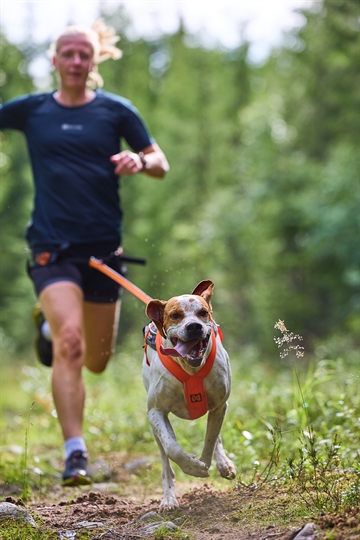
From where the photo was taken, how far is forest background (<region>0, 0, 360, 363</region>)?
15.1 metres

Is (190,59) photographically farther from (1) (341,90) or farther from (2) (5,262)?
(1) (341,90)

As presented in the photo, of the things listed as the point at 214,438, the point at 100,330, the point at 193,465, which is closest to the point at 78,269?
the point at 100,330

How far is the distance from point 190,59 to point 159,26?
4.58m

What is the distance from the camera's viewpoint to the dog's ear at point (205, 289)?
343cm

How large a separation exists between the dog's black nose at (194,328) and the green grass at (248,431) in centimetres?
59

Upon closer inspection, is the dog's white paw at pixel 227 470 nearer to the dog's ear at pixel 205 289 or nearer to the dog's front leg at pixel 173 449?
the dog's front leg at pixel 173 449

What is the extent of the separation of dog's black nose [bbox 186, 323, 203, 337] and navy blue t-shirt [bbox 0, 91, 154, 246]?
2268 millimetres

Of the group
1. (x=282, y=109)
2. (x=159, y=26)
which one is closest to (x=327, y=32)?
(x=282, y=109)

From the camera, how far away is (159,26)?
32.8 meters

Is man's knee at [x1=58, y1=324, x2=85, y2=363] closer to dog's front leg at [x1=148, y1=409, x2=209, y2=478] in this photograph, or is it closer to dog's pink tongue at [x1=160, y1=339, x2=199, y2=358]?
dog's front leg at [x1=148, y1=409, x2=209, y2=478]

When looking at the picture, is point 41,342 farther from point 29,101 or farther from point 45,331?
point 29,101

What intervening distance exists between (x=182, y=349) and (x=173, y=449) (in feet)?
1.80

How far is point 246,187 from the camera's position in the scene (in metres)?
20.3

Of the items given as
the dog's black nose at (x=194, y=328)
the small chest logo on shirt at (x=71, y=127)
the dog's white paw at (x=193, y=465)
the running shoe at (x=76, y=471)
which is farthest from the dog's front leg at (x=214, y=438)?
the small chest logo on shirt at (x=71, y=127)
